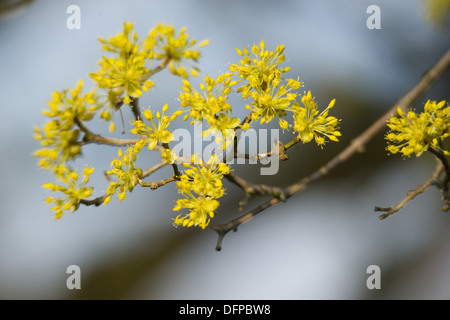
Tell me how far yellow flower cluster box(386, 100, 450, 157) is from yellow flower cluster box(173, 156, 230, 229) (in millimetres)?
571

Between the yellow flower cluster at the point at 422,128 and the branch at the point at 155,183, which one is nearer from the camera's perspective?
the branch at the point at 155,183

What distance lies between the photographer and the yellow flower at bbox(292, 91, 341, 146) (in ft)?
4.16

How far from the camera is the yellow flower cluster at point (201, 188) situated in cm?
118

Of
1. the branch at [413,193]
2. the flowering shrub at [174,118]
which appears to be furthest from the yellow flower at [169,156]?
the branch at [413,193]

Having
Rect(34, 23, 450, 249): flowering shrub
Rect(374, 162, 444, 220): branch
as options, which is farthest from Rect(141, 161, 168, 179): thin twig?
Rect(374, 162, 444, 220): branch

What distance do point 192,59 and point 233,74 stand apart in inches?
5.1

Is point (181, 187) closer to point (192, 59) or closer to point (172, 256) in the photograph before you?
point (192, 59)

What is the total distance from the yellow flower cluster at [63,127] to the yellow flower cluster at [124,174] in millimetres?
131

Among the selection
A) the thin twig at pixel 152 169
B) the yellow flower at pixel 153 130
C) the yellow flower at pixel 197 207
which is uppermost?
the yellow flower at pixel 153 130

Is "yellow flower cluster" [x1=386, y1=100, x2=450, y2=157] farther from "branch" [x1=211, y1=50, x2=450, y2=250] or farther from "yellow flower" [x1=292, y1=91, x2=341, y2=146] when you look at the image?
"yellow flower" [x1=292, y1=91, x2=341, y2=146]

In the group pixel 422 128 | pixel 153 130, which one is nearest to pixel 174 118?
pixel 153 130

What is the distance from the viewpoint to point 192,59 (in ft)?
3.92

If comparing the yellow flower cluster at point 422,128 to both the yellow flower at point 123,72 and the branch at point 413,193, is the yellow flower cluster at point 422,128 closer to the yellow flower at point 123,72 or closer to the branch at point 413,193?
the branch at point 413,193

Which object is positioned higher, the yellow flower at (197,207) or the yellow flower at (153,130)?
the yellow flower at (153,130)
